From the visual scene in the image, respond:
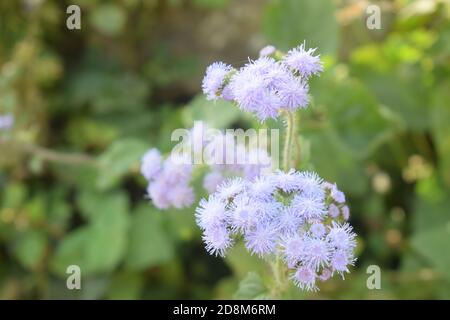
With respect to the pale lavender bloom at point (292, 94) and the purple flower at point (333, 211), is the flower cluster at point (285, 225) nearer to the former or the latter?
the purple flower at point (333, 211)

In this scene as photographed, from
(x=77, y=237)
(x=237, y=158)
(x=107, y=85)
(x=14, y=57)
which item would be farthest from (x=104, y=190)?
(x=237, y=158)

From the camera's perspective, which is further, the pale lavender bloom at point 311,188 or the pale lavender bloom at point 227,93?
the pale lavender bloom at point 227,93

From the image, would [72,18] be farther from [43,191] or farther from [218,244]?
[218,244]

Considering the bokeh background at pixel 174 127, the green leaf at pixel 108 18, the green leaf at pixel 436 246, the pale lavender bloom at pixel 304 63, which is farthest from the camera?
the green leaf at pixel 108 18

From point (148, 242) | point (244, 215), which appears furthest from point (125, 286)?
point (244, 215)

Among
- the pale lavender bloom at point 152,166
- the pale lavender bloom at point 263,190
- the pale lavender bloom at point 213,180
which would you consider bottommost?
the pale lavender bloom at point 263,190

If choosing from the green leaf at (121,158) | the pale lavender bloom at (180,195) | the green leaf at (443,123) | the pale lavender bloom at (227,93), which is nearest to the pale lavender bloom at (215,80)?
the pale lavender bloom at (227,93)

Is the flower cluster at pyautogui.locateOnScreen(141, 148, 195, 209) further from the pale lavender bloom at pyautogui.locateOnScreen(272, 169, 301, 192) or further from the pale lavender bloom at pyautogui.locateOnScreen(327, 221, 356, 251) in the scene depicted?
the pale lavender bloom at pyautogui.locateOnScreen(327, 221, 356, 251)

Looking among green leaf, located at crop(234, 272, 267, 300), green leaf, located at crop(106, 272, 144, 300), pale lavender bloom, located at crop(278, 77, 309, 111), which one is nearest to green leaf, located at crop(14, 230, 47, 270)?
green leaf, located at crop(106, 272, 144, 300)

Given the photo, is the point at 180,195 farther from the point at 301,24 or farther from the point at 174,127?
the point at 301,24
